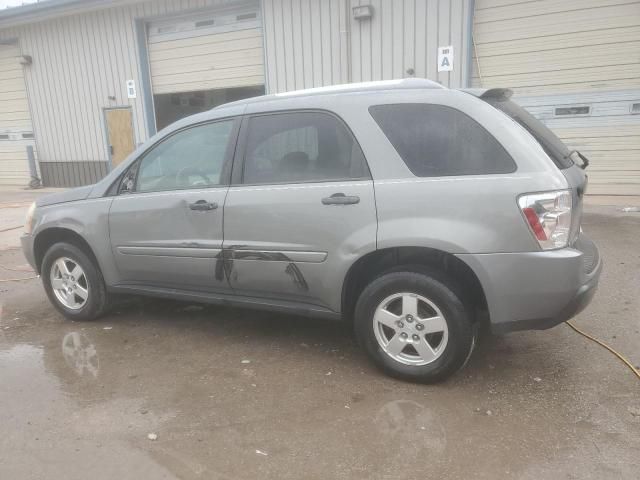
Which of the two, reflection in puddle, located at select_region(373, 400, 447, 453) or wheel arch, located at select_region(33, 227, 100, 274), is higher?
wheel arch, located at select_region(33, 227, 100, 274)

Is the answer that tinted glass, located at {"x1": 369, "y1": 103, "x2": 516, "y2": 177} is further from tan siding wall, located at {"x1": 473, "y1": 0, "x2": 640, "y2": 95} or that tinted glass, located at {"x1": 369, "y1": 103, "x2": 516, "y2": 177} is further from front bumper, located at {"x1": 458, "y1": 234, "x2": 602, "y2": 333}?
tan siding wall, located at {"x1": 473, "y1": 0, "x2": 640, "y2": 95}

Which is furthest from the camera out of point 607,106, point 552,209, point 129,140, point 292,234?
point 129,140

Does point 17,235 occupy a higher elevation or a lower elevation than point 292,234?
lower

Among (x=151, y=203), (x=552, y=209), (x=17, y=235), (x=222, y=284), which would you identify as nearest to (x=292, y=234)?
(x=222, y=284)

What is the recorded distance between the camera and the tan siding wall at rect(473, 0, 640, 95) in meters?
8.14

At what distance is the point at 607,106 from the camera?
333 inches

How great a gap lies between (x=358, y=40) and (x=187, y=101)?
4817 millimetres

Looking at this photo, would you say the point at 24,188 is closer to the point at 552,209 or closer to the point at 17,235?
the point at 17,235

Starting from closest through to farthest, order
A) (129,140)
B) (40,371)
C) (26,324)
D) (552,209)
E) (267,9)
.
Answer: (552,209)
(40,371)
(26,324)
(267,9)
(129,140)

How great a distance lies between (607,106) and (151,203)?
7.70 metres

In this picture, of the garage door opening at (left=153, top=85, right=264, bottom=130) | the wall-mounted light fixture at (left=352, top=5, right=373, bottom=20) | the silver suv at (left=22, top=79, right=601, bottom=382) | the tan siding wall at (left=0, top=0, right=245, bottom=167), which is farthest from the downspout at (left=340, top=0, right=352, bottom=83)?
the silver suv at (left=22, top=79, right=601, bottom=382)

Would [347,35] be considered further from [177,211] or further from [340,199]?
[340,199]

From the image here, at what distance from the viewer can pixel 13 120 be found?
575 inches

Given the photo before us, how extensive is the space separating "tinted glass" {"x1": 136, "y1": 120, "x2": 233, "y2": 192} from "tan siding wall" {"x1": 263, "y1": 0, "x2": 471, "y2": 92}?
20.8 ft
